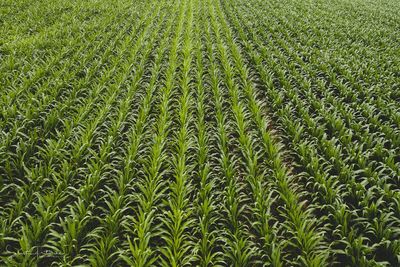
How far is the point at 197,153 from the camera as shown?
6.02 metres

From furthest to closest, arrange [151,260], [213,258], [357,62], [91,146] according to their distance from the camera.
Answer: [357,62], [91,146], [213,258], [151,260]

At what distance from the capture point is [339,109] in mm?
7473

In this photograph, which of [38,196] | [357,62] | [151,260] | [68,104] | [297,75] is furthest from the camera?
[357,62]

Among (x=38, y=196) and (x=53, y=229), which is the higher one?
(x=38, y=196)

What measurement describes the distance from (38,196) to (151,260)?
1.74 meters

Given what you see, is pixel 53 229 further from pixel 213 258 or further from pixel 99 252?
pixel 213 258

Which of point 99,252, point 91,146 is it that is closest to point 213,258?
point 99,252

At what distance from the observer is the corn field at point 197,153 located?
164 inches

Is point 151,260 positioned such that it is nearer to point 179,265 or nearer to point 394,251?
point 179,265

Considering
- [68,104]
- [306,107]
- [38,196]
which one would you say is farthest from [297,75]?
[38,196]

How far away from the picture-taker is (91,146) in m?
6.14

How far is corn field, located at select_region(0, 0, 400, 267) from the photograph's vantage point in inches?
164

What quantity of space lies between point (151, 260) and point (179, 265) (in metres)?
0.34

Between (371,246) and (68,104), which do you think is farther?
(68,104)
